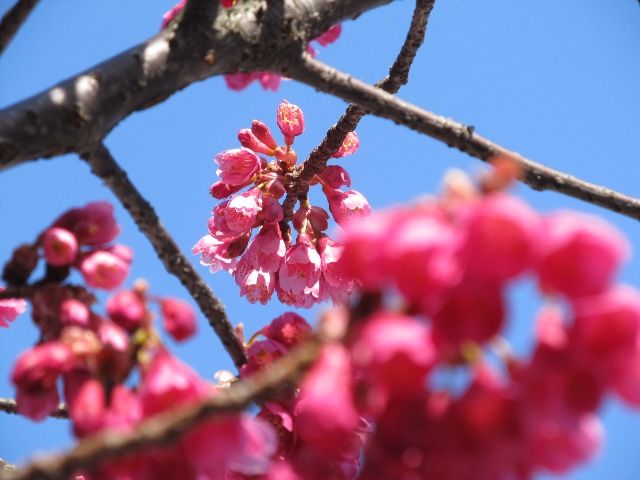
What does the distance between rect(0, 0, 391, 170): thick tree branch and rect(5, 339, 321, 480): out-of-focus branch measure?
71cm

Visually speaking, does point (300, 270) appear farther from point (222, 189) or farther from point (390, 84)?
point (390, 84)

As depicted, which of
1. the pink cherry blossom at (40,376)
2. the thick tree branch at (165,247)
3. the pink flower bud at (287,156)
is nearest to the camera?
the pink cherry blossom at (40,376)

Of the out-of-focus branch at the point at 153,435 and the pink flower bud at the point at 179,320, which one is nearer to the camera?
the out-of-focus branch at the point at 153,435

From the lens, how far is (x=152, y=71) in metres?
1.61

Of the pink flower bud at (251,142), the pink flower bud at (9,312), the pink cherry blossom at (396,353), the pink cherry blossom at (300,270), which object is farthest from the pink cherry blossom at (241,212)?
the pink cherry blossom at (396,353)

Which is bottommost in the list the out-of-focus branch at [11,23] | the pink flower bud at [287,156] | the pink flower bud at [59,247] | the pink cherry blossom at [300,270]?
the pink flower bud at [59,247]

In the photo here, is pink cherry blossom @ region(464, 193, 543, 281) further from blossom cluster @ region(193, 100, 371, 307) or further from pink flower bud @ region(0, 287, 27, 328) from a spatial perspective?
blossom cluster @ region(193, 100, 371, 307)

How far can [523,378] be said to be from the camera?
967 mm

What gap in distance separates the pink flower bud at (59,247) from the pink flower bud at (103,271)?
0.04 m

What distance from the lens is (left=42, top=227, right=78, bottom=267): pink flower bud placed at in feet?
4.85

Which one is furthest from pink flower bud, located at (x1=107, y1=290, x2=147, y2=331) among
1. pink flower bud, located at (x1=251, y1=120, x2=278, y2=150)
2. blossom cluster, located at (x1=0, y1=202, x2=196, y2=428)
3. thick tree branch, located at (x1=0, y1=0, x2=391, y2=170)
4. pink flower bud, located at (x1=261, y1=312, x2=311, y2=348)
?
pink flower bud, located at (x1=251, y1=120, x2=278, y2=150)

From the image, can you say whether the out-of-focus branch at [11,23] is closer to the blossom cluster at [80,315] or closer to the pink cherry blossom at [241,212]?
the blossom cluster at [80,315]

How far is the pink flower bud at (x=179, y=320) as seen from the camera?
1348mm

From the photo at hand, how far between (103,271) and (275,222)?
5.51ft
